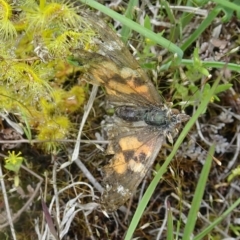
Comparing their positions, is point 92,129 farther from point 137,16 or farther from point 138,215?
point 138,215

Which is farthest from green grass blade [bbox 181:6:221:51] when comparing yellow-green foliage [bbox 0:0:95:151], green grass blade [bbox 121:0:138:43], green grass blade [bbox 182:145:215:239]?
green grass blade [bbox 182:145:215:239]

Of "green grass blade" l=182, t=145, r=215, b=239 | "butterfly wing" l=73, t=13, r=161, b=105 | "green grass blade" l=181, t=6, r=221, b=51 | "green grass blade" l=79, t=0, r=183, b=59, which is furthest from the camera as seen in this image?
"green grass blade" l=181, t=6, r=221, b=51

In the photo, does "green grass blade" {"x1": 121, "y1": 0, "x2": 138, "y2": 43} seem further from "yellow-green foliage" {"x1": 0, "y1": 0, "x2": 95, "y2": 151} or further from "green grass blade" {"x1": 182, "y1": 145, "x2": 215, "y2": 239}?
"green grass blade" {"x1": 182, "y1": 145, "x2": 215, "y2": 239}

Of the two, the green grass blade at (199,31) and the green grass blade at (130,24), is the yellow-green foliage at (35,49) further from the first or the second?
the green grass blade at (199,31)

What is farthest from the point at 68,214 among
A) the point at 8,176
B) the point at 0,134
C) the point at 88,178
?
the point at 0,134

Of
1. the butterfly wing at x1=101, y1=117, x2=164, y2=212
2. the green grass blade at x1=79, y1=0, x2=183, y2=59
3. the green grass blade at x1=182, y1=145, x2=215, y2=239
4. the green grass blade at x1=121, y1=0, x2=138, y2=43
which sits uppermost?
the green grass blade at x1=79, y1=0, x2=183, y2=59

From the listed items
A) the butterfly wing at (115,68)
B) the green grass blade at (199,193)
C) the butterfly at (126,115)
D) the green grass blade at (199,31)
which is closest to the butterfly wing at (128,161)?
the butterfly at (126,115)
